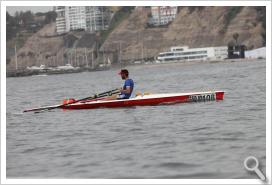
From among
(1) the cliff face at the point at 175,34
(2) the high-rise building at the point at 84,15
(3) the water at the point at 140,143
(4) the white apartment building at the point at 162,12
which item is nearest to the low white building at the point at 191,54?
(1) the cliff face at the point at 175,34

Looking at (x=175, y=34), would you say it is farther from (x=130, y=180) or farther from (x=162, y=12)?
(x=130, y=180)

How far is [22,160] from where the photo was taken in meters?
9.86

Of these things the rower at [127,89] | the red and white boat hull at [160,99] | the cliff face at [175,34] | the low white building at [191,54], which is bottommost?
the low white building at [191,54]

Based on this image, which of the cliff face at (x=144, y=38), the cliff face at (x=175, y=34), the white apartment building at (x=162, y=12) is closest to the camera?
the white apartment building at (x=162, y=12)

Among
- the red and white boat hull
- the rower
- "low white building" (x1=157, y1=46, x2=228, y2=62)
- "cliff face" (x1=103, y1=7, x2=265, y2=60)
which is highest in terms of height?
"cliff face" (x1=103, y1=7, x2=265, y2=60)

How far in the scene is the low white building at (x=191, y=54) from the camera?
337 ft

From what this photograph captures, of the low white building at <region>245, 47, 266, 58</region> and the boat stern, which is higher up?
the boat stern

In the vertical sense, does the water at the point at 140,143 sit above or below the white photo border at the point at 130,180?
below

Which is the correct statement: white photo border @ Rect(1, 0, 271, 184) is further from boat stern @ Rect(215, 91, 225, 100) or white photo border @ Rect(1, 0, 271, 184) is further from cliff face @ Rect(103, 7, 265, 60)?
cliff face @ Rect(103, 7, 265, 60)

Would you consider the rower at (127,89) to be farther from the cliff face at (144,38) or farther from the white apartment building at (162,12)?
the cliff face at (144,38)

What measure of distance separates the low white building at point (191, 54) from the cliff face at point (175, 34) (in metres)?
1.35

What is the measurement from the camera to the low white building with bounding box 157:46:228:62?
103 meters

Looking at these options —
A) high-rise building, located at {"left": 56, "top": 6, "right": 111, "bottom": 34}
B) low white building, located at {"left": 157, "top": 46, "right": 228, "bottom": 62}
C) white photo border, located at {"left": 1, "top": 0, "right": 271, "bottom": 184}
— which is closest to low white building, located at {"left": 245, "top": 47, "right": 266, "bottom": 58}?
low white building, located at {"left": 157, "top": 46, "right": 228, "bottom": 62}

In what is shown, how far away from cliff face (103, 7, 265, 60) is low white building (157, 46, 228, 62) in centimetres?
135
